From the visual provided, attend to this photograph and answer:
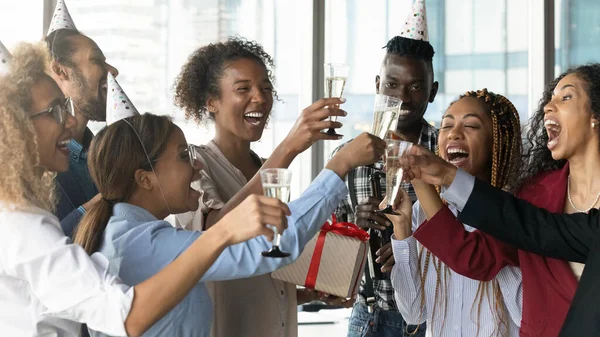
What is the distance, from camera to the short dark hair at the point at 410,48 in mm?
3221

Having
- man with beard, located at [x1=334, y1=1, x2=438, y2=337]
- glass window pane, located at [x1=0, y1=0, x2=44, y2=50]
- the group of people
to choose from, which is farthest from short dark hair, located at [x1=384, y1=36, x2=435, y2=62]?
glass window pane, located at [x1=0, y1=0, x2=44, y2=50]

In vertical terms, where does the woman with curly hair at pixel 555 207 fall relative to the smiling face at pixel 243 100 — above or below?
below

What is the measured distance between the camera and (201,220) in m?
2.32

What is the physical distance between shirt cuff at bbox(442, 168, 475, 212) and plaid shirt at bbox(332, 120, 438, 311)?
571mm

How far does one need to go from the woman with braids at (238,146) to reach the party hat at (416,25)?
0.89 m

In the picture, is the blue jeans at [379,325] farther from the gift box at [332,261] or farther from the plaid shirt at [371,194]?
the gift box at [332,261]

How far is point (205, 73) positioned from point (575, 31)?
13.2ft

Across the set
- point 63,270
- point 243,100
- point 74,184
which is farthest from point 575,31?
point 63,270

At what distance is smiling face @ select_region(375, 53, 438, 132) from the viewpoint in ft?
10.3

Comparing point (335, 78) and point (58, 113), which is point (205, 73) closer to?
point (335, 78)

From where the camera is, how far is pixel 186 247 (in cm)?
174

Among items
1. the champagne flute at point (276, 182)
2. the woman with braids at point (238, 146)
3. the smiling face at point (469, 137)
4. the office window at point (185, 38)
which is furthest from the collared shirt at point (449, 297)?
the office window at point (185, 38)

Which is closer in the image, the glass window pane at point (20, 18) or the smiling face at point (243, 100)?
the smiling face at point (243, 100)

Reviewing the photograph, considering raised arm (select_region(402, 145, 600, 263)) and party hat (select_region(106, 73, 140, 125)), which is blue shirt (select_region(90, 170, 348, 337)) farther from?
raised arm (select_region(402, 145, 600, 263))
